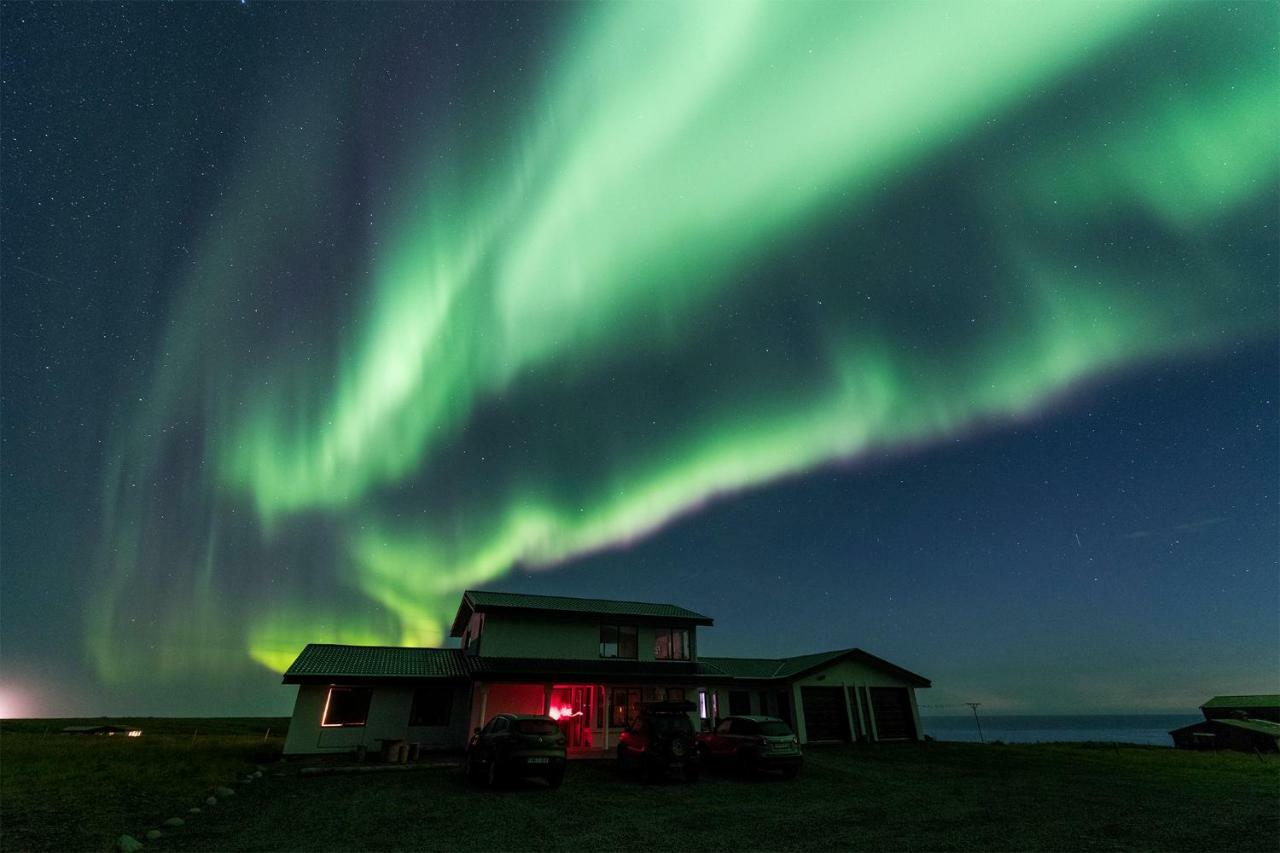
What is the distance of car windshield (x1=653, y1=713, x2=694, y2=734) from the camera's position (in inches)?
687

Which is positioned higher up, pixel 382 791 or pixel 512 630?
pixel 512 630

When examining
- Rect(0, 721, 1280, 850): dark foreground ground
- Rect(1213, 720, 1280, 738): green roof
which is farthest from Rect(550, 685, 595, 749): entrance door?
Rect(1213, 720, 1280, 738): green roof

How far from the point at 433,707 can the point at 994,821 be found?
21.5 meters

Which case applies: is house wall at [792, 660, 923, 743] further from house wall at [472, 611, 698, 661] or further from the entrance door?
the entrance door

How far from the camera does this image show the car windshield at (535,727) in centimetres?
1528

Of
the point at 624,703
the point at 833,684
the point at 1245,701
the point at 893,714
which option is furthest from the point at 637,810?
the point at 1245,701

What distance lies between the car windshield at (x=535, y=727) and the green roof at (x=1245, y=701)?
65819mm

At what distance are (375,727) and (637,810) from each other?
16.0m

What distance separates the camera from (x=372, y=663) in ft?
84.2

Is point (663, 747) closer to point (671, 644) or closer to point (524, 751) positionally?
point (524, 751)

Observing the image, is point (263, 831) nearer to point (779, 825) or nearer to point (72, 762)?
point (779, 825)

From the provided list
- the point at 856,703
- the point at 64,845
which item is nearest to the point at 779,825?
the point at 64,845

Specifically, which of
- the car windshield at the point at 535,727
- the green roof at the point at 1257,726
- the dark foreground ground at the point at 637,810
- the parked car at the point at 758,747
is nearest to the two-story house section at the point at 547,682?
the dark foreground ground at the point at 637,810

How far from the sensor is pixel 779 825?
37.1 feet
